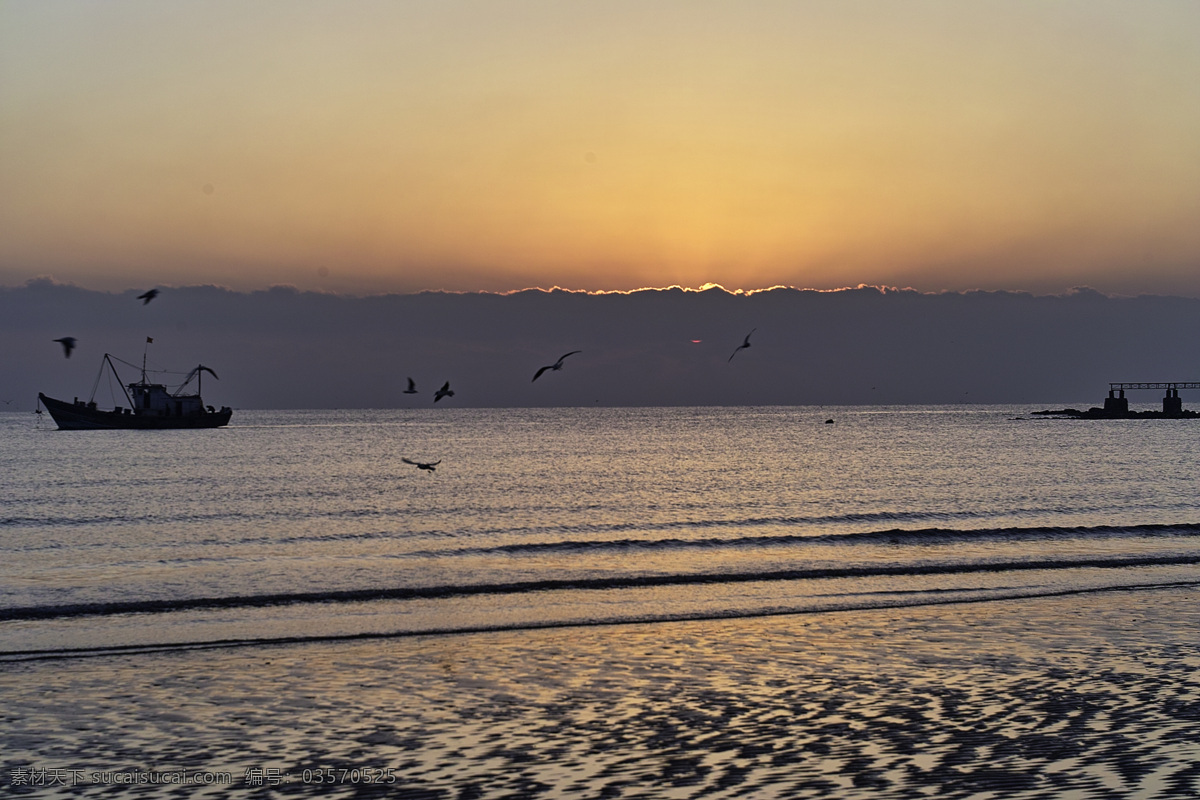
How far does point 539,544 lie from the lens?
112 ft

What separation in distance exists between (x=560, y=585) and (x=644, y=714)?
12.1 m

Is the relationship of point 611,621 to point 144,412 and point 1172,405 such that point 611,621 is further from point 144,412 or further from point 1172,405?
point 1172,405

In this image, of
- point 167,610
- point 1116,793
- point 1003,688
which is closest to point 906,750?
point 1116,793

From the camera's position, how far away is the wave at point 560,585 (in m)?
22.2

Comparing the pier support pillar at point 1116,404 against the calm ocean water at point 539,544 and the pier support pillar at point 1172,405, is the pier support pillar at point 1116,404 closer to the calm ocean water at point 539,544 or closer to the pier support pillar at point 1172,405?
the pier support pillar at point 1172,405

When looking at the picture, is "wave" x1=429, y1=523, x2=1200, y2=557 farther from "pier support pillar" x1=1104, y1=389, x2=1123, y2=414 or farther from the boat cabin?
"pier support pillar" x1=1104, y1=389, x2=1123, y2=414

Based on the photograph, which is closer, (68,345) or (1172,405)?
(68,345)

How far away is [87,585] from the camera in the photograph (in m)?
25.4

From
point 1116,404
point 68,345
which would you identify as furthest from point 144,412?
point 1116,404

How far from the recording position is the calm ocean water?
2203 cm

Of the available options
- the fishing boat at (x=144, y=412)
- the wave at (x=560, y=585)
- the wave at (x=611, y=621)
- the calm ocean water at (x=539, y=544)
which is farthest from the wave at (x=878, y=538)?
the fishing boat at (x=144, y=412)

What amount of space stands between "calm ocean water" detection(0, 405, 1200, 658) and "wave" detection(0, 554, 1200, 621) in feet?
0.34

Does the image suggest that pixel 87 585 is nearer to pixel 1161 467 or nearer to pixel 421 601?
pixel 421 601

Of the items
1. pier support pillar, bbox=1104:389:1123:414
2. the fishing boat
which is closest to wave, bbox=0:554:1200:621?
the fishing boat
